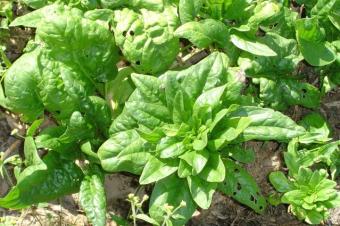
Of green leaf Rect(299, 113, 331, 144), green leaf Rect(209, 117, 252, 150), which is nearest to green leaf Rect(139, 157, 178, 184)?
green leaf Rect(209, 117, 252, 150)

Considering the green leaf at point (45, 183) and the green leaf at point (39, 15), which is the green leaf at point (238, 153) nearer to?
the green leaf at point (45, 183)

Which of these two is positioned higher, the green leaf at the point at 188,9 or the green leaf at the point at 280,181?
the green leaf at the point at 188,9

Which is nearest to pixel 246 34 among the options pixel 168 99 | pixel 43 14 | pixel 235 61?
pixel 235 61

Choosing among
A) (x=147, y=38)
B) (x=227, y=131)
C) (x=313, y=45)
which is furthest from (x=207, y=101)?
(x=313, y=45)

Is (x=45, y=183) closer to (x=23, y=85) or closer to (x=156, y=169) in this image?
(x=23, y=85)

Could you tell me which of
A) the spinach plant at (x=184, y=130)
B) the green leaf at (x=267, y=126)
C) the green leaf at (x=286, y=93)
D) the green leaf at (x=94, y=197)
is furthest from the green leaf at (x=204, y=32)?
the green leaf at (x=94, y=197)

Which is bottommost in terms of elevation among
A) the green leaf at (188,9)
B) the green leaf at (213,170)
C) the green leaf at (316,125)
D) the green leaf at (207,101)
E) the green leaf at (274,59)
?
the green leaf at (316,125)

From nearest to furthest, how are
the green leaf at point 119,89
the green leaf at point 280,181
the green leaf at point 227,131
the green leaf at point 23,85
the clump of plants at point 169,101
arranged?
the green leaf at point 227,131 < the clump of plants at point 169,101 < the green leaf at point 23,85 < the green leaf at point 280,181 < the green leaf at point 119,89
